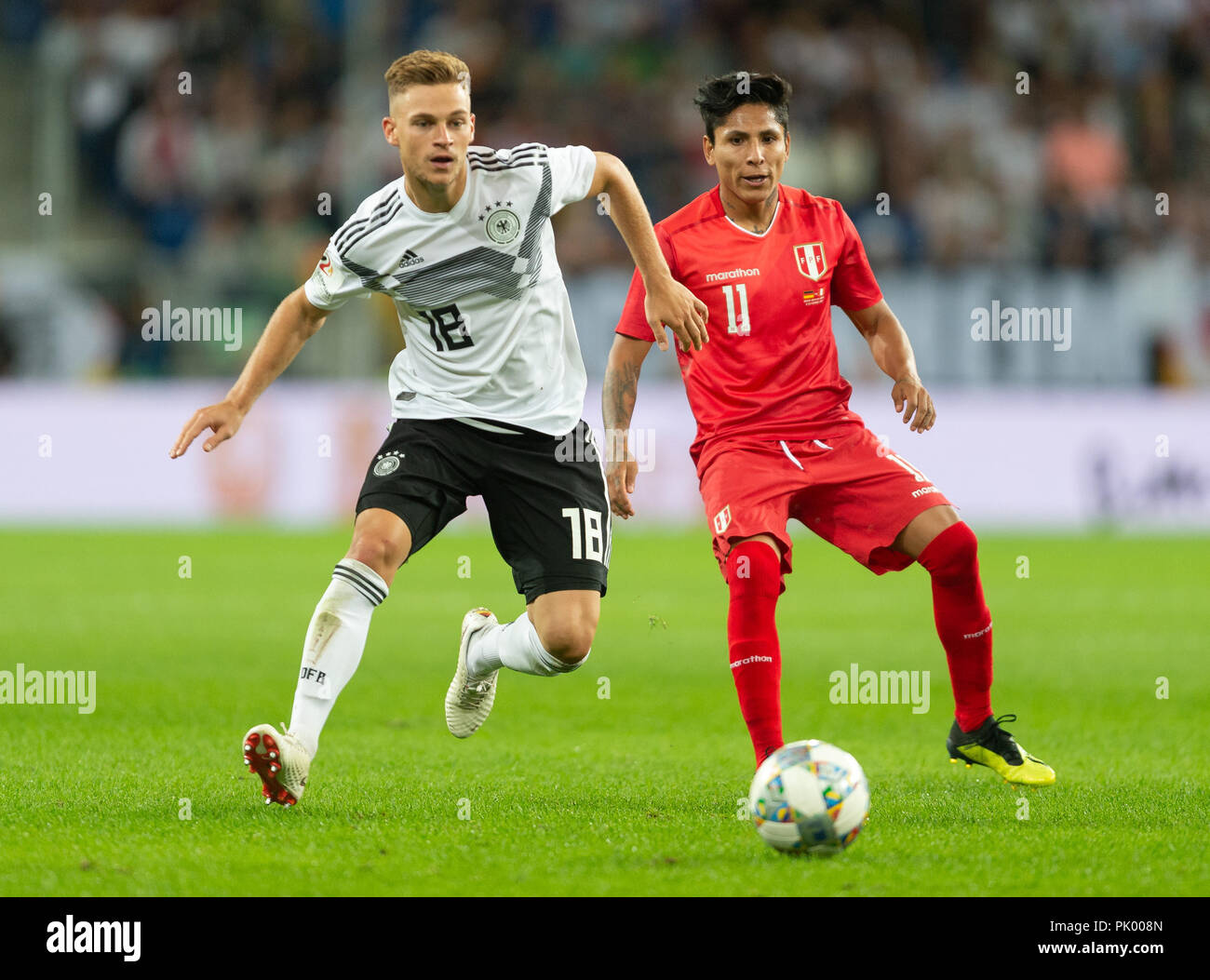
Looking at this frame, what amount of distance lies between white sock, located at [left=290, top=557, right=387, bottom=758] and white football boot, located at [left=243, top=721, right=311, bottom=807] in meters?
0.10

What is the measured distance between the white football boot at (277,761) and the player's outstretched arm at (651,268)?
1.62 metres

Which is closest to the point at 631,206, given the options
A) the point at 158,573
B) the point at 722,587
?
the point at 722,587

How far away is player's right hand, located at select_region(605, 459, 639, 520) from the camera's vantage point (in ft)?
19.5

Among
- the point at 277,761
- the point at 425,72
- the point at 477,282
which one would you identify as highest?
the point at 425,72

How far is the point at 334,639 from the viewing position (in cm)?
532

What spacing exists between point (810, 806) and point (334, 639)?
1.62m

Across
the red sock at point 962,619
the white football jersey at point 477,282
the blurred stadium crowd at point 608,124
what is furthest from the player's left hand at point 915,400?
the blurred stadium crowd at point 608,124

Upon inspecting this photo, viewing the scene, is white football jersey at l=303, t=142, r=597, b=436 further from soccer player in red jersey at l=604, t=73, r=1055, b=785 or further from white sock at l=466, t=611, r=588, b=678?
white sock at l=466, t=611, r=588, b=678

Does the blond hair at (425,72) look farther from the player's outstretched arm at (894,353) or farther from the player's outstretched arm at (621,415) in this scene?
the player's outstretched arm at (894,353)

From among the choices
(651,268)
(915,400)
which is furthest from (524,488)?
(915,400)

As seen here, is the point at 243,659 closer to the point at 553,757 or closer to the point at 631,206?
the point at 553,757

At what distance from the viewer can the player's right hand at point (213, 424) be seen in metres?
5.25

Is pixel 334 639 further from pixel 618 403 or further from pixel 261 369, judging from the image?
pixel 618 403
